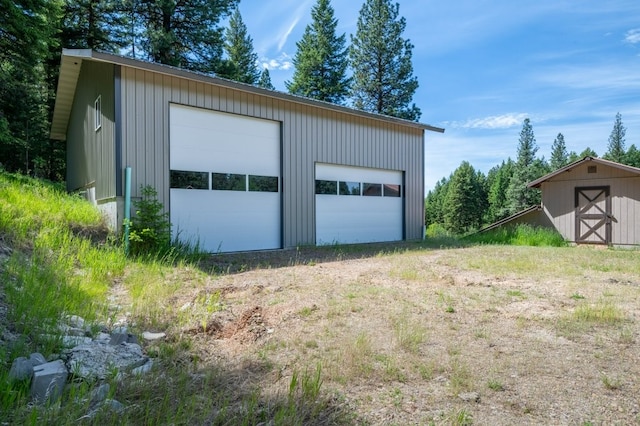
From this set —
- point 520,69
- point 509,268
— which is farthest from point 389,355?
point 520,69

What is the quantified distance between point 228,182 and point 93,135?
3868 millimetres

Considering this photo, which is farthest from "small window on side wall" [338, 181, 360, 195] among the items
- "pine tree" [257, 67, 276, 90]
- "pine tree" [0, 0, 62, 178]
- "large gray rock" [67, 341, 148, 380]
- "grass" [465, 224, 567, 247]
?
"pine tree" [257, 67, 276, 90]

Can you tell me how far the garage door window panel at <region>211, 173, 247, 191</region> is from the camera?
9227 mm

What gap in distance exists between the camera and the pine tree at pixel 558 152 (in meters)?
41.6

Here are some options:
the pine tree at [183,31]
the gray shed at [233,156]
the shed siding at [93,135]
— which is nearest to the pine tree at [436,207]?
the pine tree at [183,31]

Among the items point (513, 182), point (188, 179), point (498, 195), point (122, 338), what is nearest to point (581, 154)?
point (498, 195)

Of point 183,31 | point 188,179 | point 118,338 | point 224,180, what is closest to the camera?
point 118,338

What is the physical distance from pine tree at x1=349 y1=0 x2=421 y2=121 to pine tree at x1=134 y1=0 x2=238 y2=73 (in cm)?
864

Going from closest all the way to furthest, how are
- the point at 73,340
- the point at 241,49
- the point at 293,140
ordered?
1. the point at 73,340
2. the point at 293,140
3. the point at 241,49

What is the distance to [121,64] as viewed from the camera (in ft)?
25.3

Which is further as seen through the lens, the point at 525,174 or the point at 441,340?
the point at 525,174

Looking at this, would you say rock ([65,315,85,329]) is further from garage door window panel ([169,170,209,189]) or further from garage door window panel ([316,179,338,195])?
garage door window panel ([316,179,338,195])

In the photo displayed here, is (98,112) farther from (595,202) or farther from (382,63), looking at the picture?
(382,63)

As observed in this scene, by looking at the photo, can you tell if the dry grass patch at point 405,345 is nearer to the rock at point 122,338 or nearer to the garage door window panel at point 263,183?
the rock at point 122,338
